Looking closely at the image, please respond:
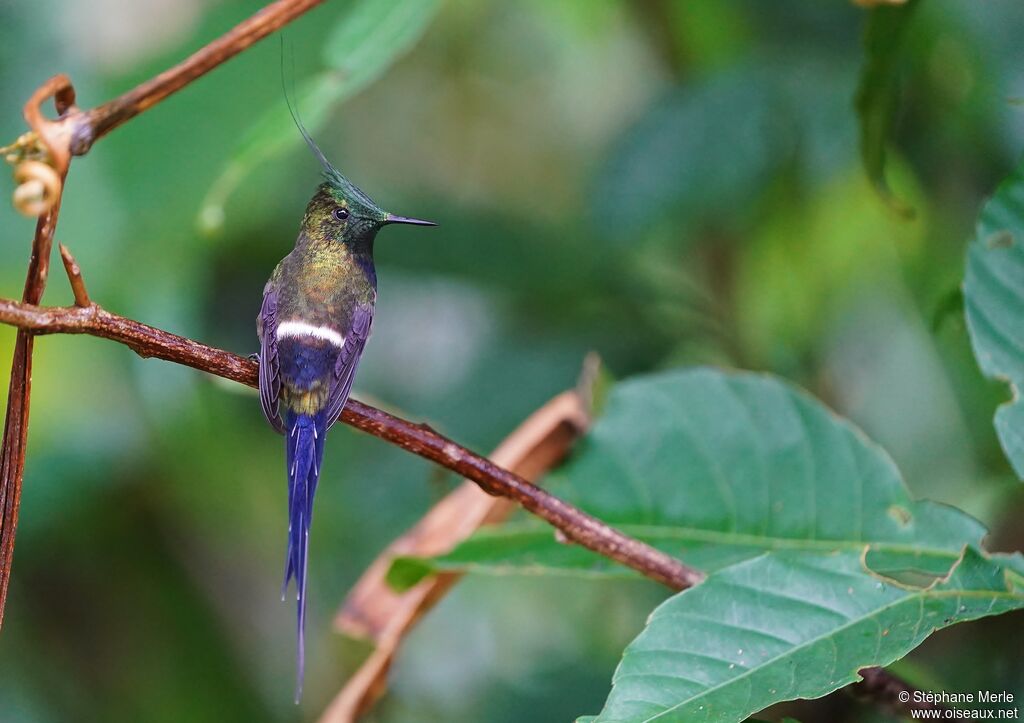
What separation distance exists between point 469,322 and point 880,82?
1.85 meters

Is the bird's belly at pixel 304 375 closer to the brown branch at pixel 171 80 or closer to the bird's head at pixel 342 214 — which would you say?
the bird's head at pixel 342 214

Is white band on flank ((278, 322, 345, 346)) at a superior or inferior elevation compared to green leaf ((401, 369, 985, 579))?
superior

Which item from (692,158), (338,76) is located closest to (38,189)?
(338,76)

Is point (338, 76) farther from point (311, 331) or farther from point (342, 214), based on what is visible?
point (311, 331)

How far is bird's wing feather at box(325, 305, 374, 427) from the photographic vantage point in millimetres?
1114

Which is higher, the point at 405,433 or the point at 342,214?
the point at 342,214

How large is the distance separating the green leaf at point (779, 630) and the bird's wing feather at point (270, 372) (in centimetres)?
46

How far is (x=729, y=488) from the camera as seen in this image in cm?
146

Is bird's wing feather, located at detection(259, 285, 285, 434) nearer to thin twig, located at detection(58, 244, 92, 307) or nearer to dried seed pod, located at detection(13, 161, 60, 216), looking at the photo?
thin twig, located at detection(58, 244, 92, 307)

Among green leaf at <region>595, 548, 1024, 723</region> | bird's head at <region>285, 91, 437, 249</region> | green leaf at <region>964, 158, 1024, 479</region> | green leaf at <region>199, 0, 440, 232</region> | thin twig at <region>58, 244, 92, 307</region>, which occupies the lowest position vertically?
green leaf at <region>595, 548, 1024, 723</region>

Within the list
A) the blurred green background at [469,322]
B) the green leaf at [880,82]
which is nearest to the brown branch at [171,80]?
the green leaf at [880,82]

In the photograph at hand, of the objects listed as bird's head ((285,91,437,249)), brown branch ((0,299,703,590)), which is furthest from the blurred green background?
brown branch ((0,299,703,590))

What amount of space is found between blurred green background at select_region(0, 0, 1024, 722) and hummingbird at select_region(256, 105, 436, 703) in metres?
0.66

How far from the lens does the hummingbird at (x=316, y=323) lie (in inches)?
44.8
